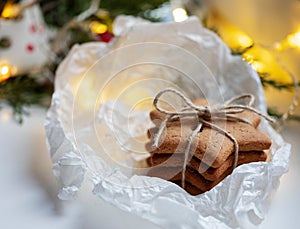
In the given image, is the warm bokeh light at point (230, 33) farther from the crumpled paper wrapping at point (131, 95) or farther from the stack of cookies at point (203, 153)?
the stack of cookies at point (203, 153)

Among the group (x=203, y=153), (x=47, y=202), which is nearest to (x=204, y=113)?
(x=203, y=153)

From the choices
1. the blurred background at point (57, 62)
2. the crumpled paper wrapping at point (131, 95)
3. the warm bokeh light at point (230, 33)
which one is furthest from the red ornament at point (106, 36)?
the warm bokeh light at point (230, 33)

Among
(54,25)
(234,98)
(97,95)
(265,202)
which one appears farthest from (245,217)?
(54,25)

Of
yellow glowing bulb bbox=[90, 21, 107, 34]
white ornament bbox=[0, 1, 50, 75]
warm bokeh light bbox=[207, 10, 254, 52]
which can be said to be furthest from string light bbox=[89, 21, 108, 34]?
warm bokeh light bbox=[207, 10, 254, 52]

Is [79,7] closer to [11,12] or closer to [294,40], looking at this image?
[11,12]

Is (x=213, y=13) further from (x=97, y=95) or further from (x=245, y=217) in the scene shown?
(x=245, y=217)

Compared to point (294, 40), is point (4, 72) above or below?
below
